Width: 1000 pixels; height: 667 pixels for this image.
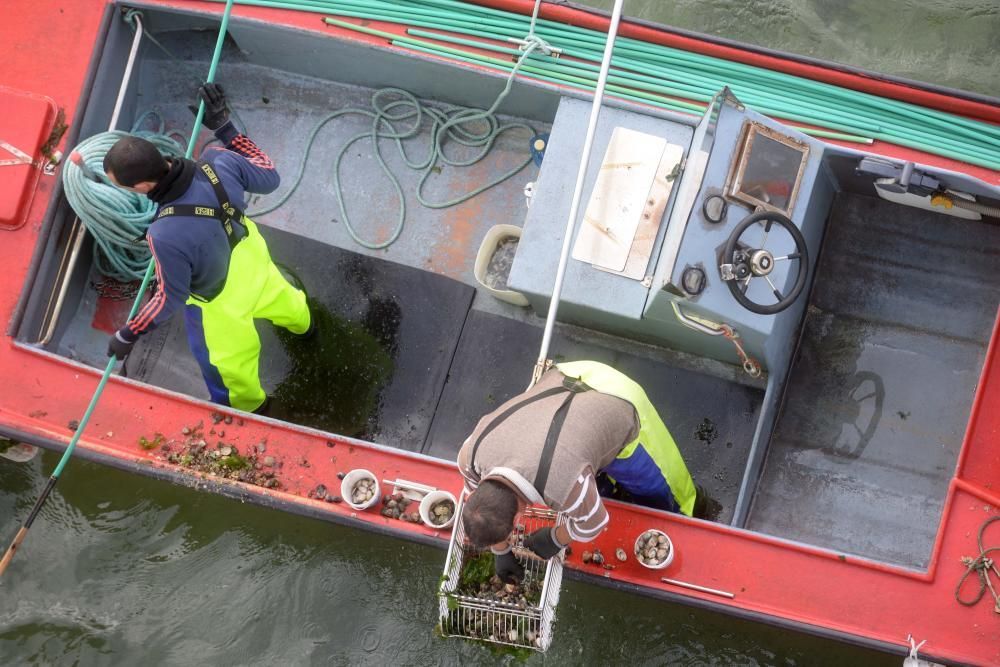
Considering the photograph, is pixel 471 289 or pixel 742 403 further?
pixel 471 289

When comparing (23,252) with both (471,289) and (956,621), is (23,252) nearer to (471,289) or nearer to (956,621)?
(471,289)

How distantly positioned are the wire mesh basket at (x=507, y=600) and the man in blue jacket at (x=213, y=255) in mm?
1322

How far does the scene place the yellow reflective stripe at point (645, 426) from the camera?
321 cm

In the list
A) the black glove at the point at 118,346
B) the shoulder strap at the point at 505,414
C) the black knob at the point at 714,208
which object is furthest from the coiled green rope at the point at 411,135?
the shoulder strap at the point at 505,414

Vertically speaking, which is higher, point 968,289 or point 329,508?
point 968,289

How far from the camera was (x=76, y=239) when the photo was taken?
4.26 meters

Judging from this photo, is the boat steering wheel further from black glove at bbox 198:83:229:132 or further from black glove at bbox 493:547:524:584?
black glove at bbox 198:83:229:132

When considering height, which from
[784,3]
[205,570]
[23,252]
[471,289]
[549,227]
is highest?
[784,3]

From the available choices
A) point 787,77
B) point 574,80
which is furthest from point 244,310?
point 787,77

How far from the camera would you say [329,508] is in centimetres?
368

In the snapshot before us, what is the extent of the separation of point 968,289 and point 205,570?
14.4ft

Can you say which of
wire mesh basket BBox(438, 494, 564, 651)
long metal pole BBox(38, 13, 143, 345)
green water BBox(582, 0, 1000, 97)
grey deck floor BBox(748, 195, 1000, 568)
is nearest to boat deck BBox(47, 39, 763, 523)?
long metal pole BBox(38, 13, 143, 345)

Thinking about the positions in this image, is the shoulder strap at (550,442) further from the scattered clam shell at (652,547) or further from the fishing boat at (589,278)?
the scattered clam shell at (652,547)

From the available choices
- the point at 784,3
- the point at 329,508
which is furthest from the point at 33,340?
the point at 784,3
